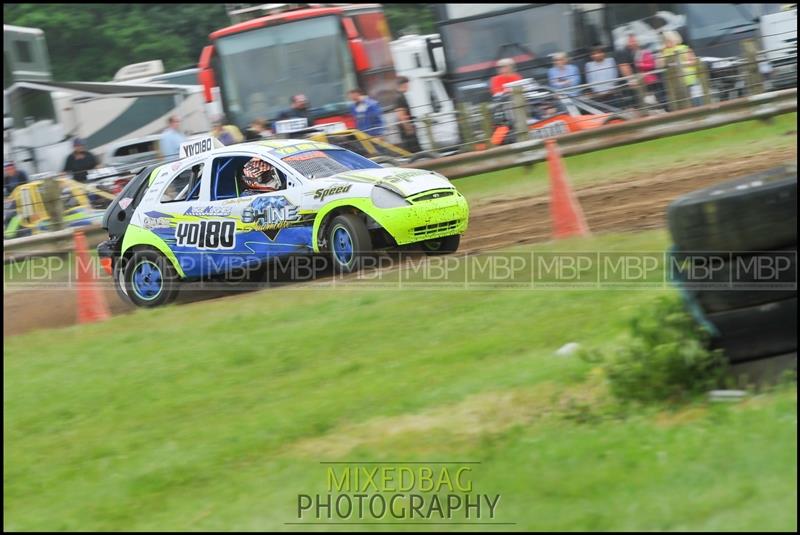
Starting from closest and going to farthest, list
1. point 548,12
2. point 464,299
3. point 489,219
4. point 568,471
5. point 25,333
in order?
1. point 568,471
2. point 464,299
3. point 25,333
4. point 489,219
5. point 548,12

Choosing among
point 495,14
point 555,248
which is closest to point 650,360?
point 555,248

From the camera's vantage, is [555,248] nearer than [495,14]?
Yes

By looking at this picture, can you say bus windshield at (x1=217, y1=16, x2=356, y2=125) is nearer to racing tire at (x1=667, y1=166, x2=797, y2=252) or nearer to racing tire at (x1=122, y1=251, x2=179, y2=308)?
racing tire at (x1=122, y1=251, x2=179, y2=308)

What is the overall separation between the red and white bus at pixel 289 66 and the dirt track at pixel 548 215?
6.13 meters

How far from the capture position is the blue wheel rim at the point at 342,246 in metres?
10.4

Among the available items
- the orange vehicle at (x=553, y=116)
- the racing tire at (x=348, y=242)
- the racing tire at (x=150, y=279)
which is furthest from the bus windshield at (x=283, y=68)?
the racing tire at (x=348, y=242)

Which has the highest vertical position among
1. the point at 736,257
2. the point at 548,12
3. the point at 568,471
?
the point at 548,12

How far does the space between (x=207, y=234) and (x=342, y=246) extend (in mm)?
1428

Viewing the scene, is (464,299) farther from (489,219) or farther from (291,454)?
(489,219)

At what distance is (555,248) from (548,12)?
36.1ft

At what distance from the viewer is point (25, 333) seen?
1105 centimetres

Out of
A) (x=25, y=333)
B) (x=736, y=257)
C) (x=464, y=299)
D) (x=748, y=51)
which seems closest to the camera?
(x=736, y=257)

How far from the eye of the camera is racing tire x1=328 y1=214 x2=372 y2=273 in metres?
10.3

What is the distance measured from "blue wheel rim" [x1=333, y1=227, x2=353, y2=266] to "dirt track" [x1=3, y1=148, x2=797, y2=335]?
155cm
